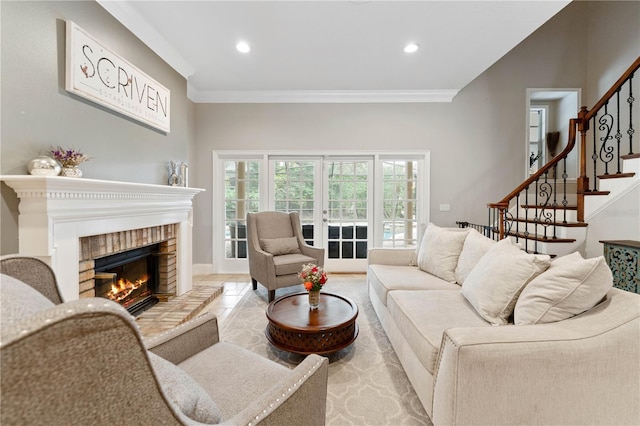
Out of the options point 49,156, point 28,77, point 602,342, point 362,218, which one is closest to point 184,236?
point 49,156

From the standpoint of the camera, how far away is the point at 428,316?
168cm

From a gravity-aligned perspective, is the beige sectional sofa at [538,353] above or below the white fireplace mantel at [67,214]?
below

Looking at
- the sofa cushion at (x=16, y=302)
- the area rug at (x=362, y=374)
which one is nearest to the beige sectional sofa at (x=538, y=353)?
the area rug at (x=362, y=374)

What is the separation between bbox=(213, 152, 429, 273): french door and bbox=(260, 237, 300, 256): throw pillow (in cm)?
88

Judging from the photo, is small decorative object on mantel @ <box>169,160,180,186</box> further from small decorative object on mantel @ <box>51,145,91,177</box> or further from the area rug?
the area rug

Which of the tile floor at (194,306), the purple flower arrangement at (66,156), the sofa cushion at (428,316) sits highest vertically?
the purple flower arrangement at (66,156)

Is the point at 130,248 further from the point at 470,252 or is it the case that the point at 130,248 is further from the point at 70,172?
the point at 470,252

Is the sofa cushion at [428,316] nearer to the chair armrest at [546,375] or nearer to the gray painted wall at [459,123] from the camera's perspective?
the chair armrest at [546,375]

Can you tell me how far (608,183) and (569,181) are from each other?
2044 mm

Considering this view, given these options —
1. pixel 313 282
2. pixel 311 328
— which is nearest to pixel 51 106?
pixel 313 282

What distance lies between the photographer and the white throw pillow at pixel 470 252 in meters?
2.18

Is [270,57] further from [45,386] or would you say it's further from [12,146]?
[45,386]

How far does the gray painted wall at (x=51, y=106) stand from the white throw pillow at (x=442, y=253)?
2.93 meters

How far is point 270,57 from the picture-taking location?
10.7ft
